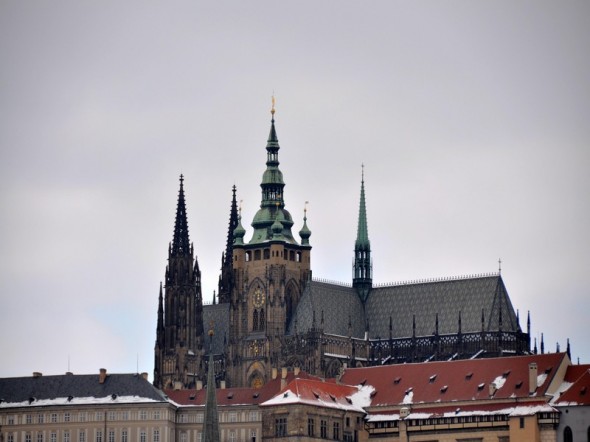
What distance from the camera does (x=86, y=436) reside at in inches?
7574

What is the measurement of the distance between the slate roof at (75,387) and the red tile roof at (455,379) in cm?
1736

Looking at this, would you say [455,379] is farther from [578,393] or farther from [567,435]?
[567,435]

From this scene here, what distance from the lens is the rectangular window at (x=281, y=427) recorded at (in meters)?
183

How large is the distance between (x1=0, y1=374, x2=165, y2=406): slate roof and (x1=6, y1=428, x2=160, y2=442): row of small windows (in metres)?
3.10

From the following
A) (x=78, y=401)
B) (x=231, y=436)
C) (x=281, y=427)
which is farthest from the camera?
(x=78, y=401)

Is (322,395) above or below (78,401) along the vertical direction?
below

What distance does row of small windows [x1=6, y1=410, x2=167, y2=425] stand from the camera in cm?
19212

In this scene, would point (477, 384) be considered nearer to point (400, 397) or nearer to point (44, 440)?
point (400, 397)

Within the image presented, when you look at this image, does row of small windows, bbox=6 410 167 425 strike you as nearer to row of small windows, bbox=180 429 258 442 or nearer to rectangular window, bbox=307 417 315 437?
row of small windows, bbox=180 429 258 442

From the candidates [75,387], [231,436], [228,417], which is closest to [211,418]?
[231,436]

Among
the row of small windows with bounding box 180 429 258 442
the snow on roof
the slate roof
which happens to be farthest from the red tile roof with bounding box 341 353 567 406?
the snow on roof

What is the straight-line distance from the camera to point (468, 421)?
181 metres

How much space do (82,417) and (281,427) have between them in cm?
1963

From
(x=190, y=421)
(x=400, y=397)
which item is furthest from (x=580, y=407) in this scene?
(x=190, y=421)
